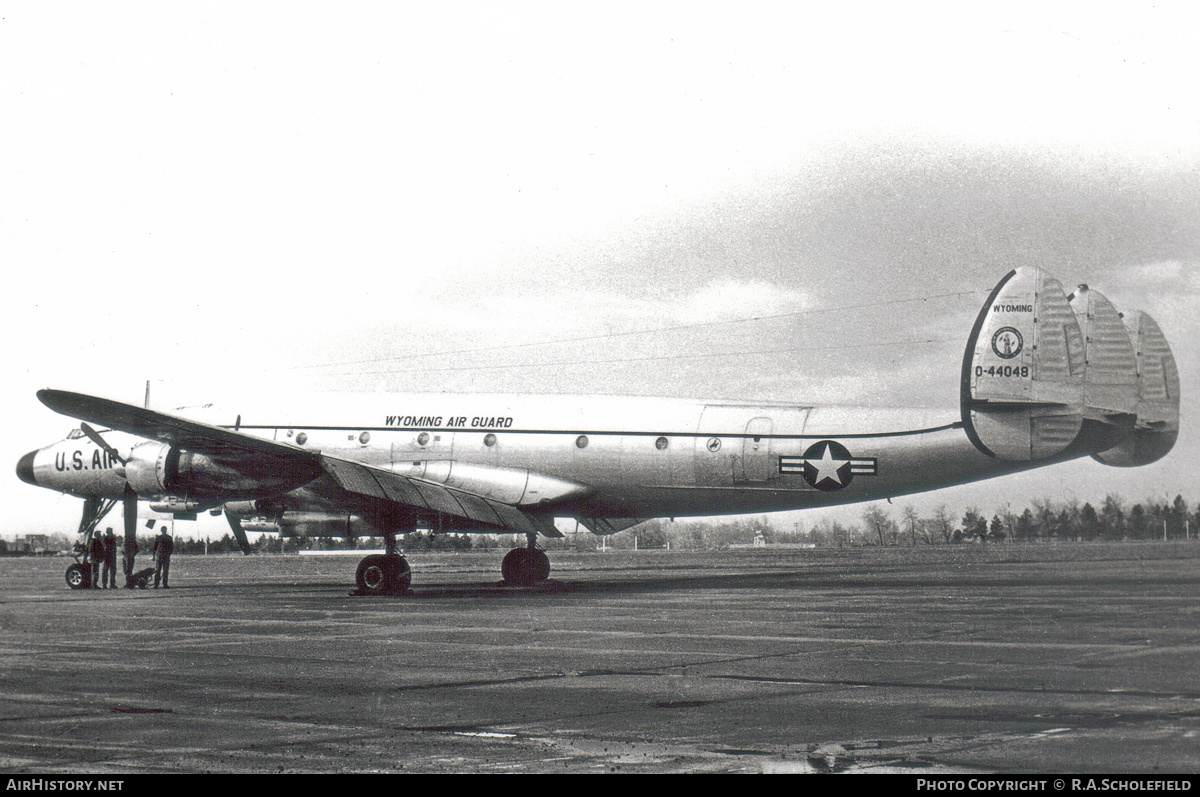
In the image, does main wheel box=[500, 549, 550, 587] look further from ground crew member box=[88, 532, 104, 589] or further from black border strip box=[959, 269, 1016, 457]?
black border strip box=[959, 269, 1016, 457]

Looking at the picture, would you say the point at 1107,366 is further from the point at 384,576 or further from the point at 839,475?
the point at 384,576

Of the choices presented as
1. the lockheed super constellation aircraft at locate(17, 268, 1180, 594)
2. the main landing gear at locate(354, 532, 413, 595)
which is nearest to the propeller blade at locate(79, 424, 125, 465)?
the lockheed super constellation aircraft at locate(17, 268, 1180, 594)

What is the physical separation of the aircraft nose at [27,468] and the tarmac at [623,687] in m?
10.3

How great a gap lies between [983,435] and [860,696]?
10031 mm

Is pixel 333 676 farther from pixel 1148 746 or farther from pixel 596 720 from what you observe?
pixel 1148 746

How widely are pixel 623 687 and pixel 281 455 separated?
1381 cm

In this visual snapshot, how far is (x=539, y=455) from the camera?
25.0m

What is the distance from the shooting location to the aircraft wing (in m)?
20.5

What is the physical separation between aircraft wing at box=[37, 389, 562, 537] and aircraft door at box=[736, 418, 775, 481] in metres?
4.67

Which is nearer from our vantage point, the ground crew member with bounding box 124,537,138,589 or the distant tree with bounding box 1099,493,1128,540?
the distant tree with bounding box 1099,493,1128,540

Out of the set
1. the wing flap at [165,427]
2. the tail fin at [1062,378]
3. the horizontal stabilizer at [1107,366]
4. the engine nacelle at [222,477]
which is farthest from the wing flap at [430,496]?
the horizontal stabilizer at [1107,366]

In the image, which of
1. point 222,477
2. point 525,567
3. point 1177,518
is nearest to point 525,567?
point 525,567
